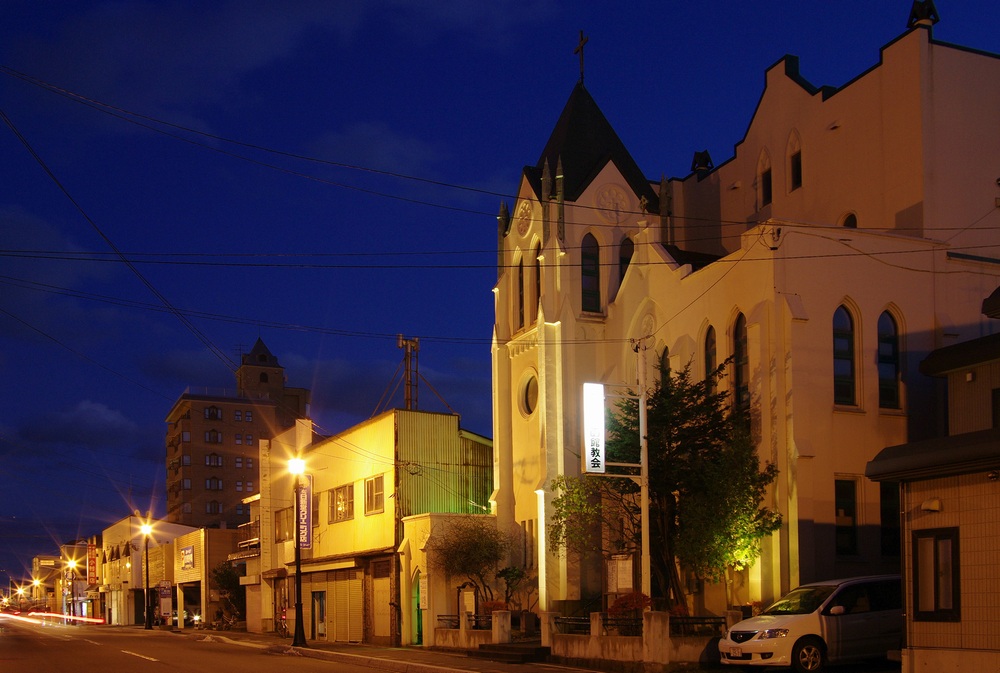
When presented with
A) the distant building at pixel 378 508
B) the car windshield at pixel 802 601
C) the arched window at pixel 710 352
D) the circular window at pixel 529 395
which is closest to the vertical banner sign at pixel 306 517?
the distant building at pixel 378 508

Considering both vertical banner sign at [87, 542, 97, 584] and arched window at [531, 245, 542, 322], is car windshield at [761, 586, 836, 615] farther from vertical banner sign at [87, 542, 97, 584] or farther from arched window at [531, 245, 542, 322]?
vertical banner sign at [87, 542, 97, 584]

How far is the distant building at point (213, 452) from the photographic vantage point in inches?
4513

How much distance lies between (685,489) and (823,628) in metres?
6.48

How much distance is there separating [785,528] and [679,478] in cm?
260

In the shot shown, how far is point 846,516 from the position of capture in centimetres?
2595

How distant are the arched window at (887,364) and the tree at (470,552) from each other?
13380 mm

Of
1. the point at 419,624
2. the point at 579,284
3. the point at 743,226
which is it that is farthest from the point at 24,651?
the point at 743,226

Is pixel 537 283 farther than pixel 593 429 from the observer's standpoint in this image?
Yes

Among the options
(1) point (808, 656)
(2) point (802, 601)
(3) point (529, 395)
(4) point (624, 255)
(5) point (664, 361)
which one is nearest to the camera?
(1) point (808, 656)

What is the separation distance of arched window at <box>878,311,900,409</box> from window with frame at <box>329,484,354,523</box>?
2190 centimetres

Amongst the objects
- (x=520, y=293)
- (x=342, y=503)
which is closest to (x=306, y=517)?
(x=342, y=503)

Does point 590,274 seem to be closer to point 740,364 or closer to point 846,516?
point 740,364

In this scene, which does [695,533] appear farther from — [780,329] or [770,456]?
[780,329]

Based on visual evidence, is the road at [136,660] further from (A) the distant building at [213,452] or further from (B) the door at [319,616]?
(A) the distant building at [213,452]
